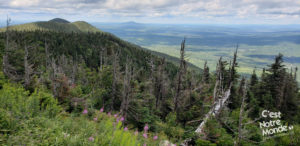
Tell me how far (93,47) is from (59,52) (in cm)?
2036

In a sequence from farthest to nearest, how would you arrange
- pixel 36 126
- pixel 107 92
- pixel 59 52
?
1. pixel 59 52
2. pixel 107 92
3. pixel 36 126

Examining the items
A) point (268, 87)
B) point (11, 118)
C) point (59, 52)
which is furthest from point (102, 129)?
point (59, 52)

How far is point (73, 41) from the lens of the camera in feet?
348

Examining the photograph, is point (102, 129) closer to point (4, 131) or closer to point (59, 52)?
point (4, 131)

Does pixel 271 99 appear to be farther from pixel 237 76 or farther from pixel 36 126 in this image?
pixel 36 126

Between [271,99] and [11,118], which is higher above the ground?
[11,118]

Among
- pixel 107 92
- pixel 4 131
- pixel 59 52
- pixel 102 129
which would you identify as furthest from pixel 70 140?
pixel 59 52

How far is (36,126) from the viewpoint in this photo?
197 inches

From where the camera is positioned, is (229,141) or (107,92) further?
(107,92)

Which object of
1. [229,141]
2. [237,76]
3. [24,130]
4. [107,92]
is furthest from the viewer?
[237,76]

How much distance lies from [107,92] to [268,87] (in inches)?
944

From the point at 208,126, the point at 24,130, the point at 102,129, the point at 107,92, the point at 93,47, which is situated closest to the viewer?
the point at 24,130

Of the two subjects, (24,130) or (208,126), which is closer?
(24,130)

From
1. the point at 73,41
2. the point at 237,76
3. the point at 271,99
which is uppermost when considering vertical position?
the point at 73,41
